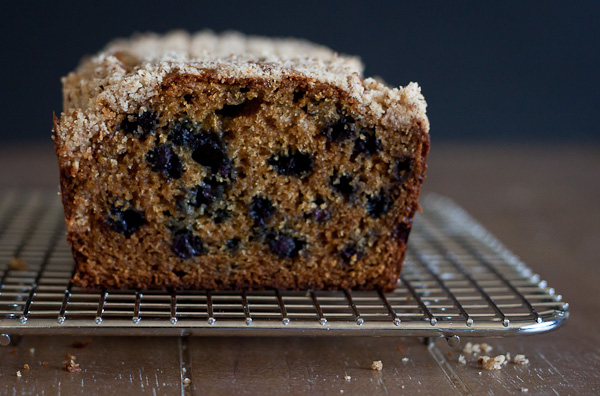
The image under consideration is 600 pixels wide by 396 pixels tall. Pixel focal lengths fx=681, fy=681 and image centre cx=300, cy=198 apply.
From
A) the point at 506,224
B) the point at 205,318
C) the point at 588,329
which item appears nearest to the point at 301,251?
the point at 205,318

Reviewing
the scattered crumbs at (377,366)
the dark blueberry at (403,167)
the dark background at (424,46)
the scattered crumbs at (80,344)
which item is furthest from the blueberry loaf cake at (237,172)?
the dark background at (424,46)

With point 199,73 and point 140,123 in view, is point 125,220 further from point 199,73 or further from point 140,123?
point 199,73

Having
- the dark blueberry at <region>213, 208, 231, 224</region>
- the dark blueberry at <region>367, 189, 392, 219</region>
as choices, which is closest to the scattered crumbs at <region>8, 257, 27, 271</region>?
the dark blueberry at <region>213, 208, 231, 224</region>

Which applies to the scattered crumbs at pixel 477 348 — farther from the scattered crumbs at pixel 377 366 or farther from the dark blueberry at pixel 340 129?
the dark blueberry at pixel 340 129

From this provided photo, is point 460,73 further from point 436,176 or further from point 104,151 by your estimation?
point 104,151

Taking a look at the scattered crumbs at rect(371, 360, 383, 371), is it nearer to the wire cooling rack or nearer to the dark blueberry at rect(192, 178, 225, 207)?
the wire cooling rack

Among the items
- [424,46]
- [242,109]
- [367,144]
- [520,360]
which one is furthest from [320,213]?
[424,46]
